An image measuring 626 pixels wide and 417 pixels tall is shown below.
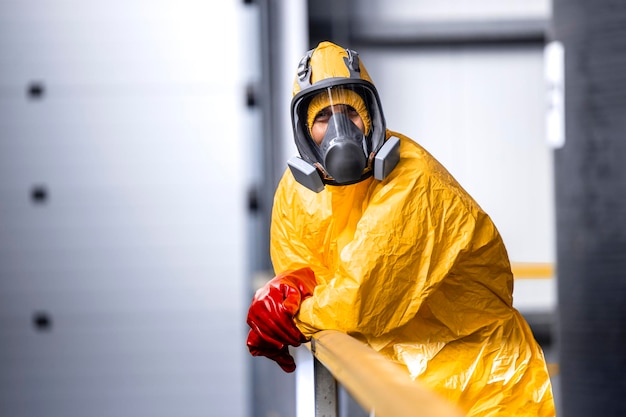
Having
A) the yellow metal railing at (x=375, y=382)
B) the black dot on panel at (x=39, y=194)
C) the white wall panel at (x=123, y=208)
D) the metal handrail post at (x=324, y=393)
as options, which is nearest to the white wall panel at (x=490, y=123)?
the white wall panel at (x=123, y=208)

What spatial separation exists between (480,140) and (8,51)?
4.21 metres

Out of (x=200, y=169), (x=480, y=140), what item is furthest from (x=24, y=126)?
(x=480, y=140)

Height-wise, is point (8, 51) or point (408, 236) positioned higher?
point (8, 51)

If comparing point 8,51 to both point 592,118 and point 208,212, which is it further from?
point 592,118

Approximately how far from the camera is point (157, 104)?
6.47 metres

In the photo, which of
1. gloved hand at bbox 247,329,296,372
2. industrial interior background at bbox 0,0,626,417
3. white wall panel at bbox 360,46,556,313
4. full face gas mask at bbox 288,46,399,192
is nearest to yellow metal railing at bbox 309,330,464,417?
gloved hand at bbox 247,329,296,372

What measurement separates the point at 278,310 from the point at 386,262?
300mm

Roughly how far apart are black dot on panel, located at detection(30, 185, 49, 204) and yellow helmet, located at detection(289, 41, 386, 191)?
13.1ft

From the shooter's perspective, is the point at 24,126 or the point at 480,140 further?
the point at 480,140

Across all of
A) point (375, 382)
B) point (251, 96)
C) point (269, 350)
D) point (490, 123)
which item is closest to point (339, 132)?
point (269, 350)

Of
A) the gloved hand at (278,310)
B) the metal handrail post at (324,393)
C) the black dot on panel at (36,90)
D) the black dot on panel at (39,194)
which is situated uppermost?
the black dot on panel at (36,90)

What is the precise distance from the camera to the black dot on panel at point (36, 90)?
6.40 meters

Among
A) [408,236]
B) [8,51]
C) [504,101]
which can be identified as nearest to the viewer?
[408,236]

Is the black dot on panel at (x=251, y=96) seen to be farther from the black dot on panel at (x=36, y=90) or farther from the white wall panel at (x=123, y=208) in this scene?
the black dot on panel at (x=36, y=90)
